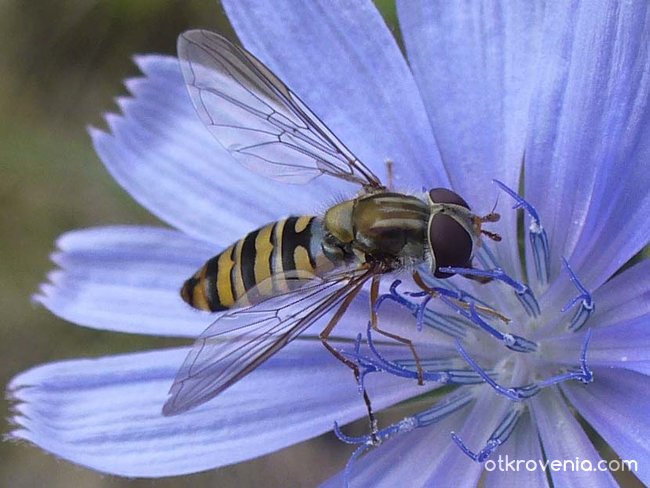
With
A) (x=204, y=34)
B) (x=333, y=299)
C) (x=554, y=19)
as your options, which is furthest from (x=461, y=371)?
(x=204, y=34)

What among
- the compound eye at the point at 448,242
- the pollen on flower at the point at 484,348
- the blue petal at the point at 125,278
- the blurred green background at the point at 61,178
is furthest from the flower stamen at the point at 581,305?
the blurred green background at the point at 61,178

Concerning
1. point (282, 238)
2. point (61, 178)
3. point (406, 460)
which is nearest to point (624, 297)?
point (406, 460)

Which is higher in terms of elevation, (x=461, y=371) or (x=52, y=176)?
(x=52, y=176)

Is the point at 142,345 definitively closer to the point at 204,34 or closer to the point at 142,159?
the point at 142,159

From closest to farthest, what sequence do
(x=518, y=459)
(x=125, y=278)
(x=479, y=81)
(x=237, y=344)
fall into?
1. (x=237, y=344)
2. (x=518, y=459)
3. (x=479, y=81)
4. (x=125, y=278)

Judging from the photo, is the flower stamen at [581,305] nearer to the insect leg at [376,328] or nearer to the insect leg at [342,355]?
the insect leg at [376,328]

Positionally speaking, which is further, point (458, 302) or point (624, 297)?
point (458, 302)

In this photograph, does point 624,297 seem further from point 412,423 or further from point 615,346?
point 412,423
